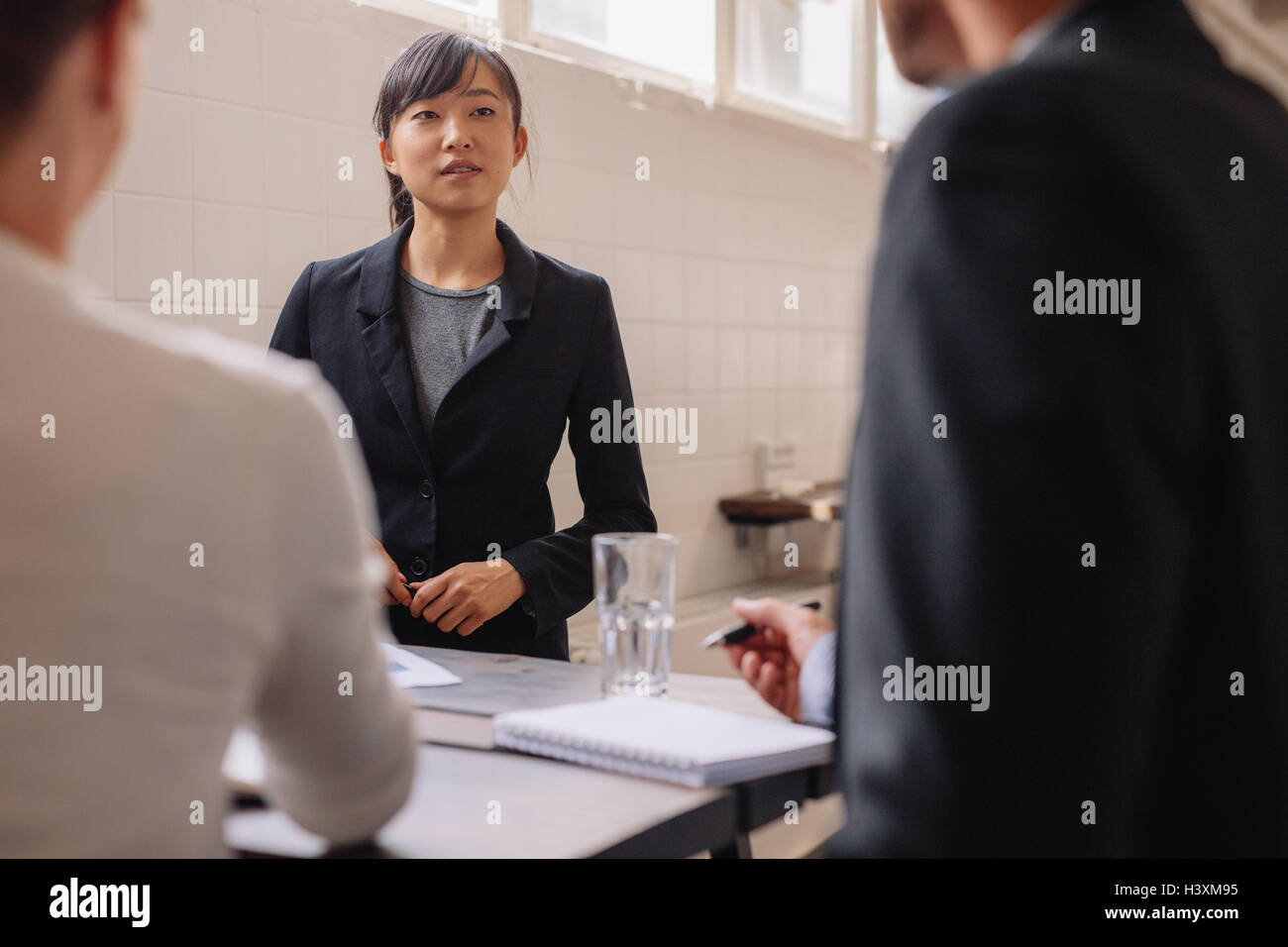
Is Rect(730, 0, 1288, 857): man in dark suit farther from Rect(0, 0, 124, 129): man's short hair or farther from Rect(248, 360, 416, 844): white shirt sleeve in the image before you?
Rect(0, 0, 124, 129): man's short hair

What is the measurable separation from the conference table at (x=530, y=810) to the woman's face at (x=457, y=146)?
38.2 inches

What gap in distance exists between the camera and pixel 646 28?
11.2 feet

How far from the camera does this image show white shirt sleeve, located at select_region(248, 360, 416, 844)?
1.92 feet

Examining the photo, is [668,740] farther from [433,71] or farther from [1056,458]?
[433,71]

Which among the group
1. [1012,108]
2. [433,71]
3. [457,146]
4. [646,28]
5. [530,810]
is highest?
[646,28]

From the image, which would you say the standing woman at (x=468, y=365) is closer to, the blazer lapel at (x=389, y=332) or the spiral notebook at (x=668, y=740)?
the blazer lapel at (x=389, y=332)

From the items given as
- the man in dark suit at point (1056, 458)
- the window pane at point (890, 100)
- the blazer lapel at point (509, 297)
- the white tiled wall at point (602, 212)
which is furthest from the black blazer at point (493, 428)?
the window pane at point (890, 100)

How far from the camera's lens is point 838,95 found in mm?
4320

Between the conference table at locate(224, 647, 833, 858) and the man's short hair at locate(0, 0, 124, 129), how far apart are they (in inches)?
18.1

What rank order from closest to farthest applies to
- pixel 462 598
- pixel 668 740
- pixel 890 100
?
1. pixel 668 740
2. pixel 462 598
3. pixel 890 100

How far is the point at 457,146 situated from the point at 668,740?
3.89ft

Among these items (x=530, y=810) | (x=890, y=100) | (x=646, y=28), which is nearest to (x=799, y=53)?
(x=890, y=100)

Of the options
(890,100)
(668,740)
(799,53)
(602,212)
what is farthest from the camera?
(890,100)

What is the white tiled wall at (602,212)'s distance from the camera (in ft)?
6.97
